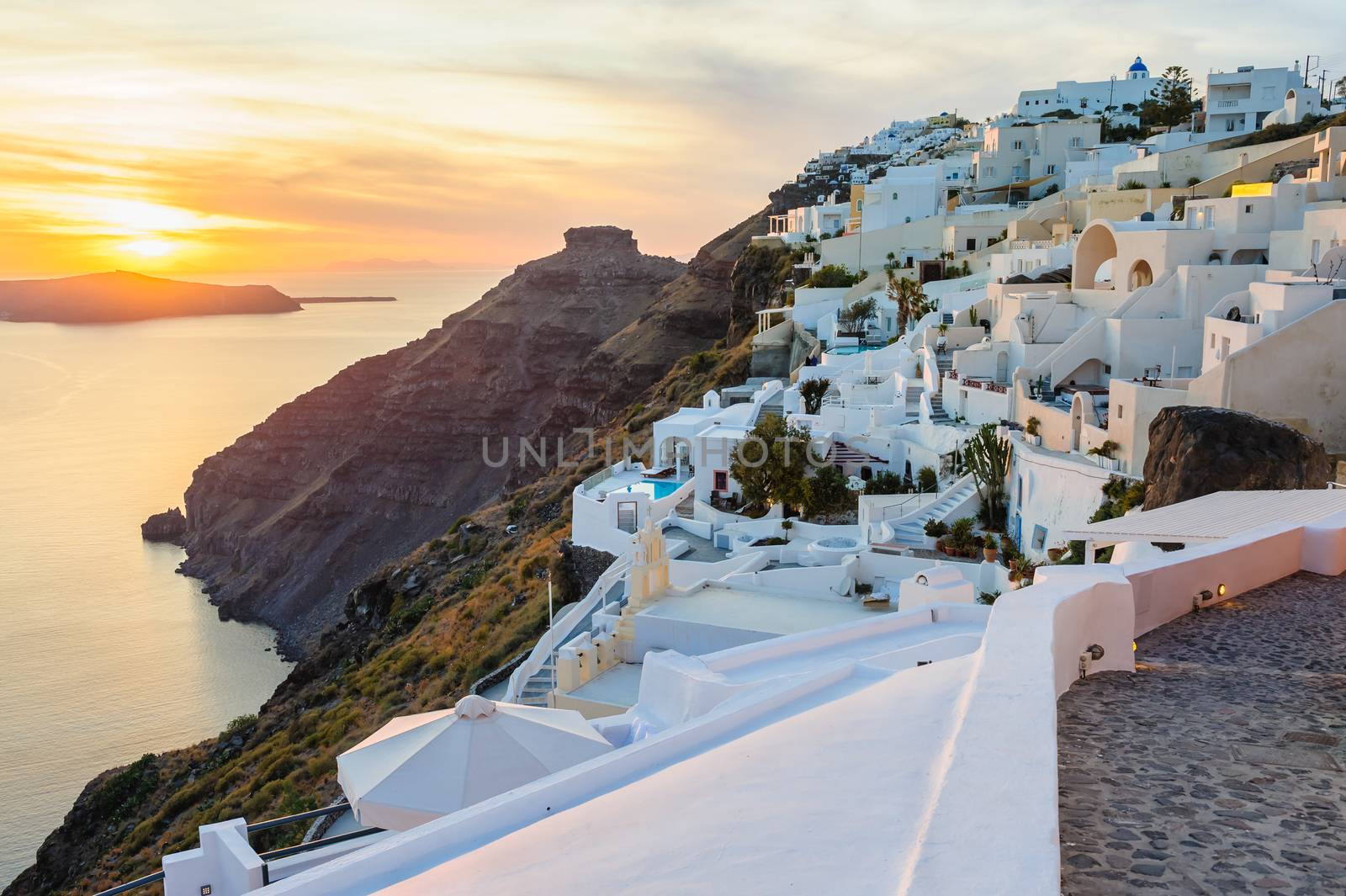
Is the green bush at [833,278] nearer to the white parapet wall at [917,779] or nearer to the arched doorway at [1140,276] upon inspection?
the arched doorway at [1140,276]

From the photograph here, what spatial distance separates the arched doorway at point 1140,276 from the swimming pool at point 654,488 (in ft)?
35.4

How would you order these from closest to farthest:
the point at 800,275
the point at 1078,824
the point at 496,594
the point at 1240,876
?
the point at 1240,876 < the point at 1078,824 < the point at 496,594 < the point at 800,275

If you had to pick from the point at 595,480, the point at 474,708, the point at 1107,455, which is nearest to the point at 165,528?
the point at 595,480

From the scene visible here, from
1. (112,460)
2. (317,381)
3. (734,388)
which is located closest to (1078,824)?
(734,388)

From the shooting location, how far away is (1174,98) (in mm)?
54531

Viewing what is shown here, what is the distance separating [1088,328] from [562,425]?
171 feet

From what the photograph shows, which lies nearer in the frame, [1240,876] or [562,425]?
[1240,876]

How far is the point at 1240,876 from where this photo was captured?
126 inches

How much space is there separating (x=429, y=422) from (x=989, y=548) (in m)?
66.7

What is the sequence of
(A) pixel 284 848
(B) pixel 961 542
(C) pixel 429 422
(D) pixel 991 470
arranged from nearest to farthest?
(A) pixel 284 848
(B) pixel 961 542
(D) pixel 991 470
(C) pixel 429 422

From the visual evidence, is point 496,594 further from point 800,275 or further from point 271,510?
point 271,510

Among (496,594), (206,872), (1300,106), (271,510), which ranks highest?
(1300,106)

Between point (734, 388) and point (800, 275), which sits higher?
point (800, 275)

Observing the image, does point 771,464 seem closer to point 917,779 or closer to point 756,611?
point 756,611
